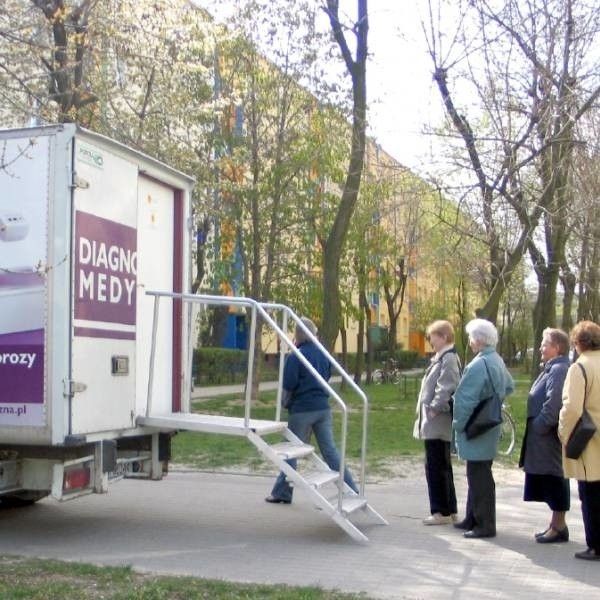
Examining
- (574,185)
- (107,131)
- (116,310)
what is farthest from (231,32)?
(116,310)

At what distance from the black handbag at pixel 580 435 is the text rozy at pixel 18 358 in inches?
162

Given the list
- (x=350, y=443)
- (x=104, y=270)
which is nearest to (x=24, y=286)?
(x=104, y=270)

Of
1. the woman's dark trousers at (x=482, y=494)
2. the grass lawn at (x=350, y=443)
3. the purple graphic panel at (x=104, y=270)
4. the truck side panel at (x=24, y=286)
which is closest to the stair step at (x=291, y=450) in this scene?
the woman's dark trousers at (x=482, y=494)

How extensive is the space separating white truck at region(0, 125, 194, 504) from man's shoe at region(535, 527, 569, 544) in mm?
3530

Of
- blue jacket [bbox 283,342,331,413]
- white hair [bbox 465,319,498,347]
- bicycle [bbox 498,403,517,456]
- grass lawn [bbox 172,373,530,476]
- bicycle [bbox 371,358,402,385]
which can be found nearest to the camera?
white hair [bbox 465,319,498,347]

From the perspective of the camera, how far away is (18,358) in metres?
7.40

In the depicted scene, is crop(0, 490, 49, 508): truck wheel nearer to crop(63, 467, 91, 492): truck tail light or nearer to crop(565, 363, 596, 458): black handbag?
crop(63, 467, 91, 492): truck tail light

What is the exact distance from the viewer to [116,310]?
8023 millimetres

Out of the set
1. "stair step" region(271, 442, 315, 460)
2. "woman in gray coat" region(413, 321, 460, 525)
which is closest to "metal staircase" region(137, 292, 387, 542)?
"stair step" region(271, 442, 315, 460)

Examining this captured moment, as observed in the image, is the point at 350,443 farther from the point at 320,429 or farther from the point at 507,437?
the point at 320,429

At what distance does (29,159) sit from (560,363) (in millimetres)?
4558

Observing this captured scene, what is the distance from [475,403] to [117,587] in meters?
3.35

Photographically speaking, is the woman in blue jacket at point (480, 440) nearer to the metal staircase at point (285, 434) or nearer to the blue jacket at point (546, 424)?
the blue jacket at point (546, 424)

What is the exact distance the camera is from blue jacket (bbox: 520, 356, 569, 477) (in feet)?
25.8
